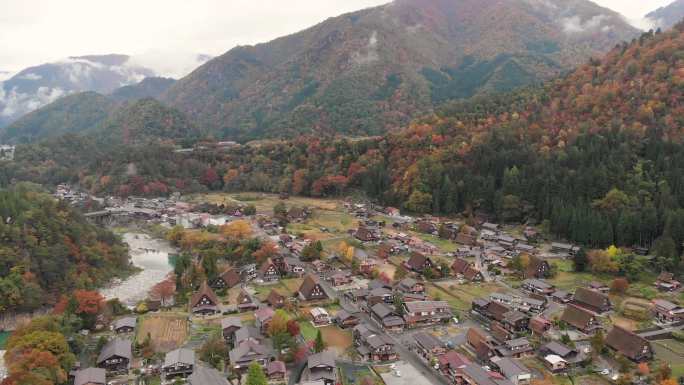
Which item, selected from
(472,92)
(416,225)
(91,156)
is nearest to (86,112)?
(91,156)

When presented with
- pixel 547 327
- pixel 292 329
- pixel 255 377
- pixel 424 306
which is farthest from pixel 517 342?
pixel 255 377

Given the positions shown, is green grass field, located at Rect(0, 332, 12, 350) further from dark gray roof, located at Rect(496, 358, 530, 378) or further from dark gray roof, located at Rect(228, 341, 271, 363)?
dark gray roof, located at Rect(496, 358, 530, 378)

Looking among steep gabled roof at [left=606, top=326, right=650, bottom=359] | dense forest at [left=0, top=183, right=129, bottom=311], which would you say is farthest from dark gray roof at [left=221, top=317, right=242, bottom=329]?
steep gabled roof at [left=606, top=326, right=650, bottom=359]

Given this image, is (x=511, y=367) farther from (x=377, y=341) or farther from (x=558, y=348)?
(x=377, y=341)

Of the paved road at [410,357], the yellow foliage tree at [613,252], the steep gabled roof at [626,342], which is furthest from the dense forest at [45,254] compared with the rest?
the yellow foliage tree at [613,252]

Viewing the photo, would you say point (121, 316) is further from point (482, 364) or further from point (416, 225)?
point (416, 225)

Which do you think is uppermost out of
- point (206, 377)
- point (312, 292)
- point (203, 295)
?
point (206, 377)
